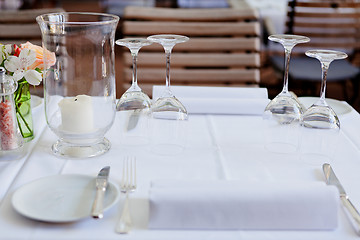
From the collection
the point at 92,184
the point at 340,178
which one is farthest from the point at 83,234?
the point at 340,178

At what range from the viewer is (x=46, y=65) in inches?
39.9

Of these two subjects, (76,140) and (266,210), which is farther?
(76,140)

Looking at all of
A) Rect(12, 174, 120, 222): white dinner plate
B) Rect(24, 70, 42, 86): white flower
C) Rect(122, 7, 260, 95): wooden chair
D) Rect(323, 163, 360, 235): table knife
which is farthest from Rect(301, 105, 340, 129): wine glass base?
Rect(122, 7, 260, 95): wooden chair

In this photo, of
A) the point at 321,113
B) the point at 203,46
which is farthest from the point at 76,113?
the point at 203,46

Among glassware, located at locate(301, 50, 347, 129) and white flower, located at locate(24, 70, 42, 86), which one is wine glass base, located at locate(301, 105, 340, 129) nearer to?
Result: glassware, located at locate(301, 50, 347, 129)

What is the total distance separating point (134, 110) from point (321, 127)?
1.47 ft

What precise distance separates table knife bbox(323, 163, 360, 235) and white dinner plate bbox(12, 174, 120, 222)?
39 cm

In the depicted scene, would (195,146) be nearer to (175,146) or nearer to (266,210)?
(175,146)

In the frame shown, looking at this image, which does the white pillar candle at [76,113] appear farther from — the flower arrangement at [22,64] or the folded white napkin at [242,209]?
the folded white napkin at [242,209]

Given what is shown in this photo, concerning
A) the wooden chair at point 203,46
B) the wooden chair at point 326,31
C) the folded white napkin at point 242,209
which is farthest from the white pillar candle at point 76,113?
the wooden chair at point 326,31

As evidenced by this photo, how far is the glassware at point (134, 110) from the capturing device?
3.63ft

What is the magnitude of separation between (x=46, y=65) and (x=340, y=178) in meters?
0.63

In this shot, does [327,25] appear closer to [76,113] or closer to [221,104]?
[221,104]

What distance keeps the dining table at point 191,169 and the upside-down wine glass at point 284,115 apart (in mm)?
30
